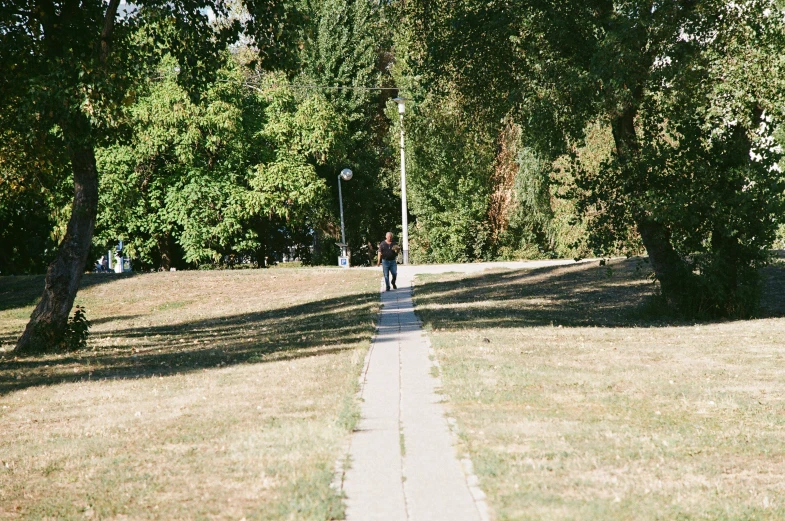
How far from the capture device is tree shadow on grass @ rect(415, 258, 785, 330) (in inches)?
687

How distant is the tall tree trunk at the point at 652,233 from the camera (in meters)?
16.3

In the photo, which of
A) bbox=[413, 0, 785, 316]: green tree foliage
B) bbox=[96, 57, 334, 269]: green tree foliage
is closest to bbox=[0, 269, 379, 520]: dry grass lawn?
bbox=[413, 0, 785, 316]: green tree foliage

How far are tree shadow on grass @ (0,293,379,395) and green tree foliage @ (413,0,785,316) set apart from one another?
561 centimetres

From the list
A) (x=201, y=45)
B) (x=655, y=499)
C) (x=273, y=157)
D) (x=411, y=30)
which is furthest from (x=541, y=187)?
(x=655, y=499)

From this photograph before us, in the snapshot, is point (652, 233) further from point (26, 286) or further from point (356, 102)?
point (356, 102)

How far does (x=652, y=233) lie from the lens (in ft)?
56.4

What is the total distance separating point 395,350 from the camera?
40.3 ft

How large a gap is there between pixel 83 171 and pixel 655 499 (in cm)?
1221

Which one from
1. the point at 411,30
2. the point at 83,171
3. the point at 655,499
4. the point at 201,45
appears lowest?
the point at 655,499

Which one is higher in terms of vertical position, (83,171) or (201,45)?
(201,45)

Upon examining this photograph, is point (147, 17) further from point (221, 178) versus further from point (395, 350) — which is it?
point (221, 178)

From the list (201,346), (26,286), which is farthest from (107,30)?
(26,286)

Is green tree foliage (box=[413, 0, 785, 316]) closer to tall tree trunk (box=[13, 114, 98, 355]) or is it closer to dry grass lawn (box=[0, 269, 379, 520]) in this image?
dry grass lawn (box=[0, 269, 379, 520])

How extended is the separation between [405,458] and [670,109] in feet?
41.0
